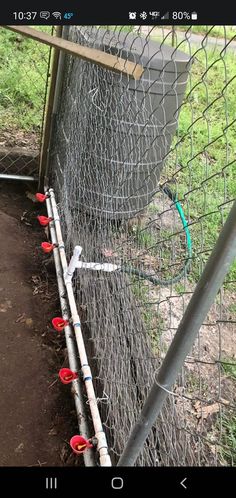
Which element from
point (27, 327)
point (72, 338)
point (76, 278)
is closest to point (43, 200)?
point (76, 278)

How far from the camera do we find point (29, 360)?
7.41 ft

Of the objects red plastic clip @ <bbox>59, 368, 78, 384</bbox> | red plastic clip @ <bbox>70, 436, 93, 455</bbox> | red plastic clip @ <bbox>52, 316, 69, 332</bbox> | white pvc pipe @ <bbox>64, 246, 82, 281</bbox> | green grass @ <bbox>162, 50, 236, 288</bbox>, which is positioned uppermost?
green grass @ <bbox>162, 50, 236, 288</bbox>

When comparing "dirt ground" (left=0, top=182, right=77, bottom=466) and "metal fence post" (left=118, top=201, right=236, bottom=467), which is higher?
"metal fence post" (left=118, top=201, right=236, bottom=467)

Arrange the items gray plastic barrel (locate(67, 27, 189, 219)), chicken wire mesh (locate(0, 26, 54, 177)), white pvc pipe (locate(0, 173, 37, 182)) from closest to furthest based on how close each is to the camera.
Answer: gray plastic barrel (locate(67, 27, 189, 219)) → white pvc pipe (locate(0, 173, 37, 182)) → chicken wire mesh (locate(0, 26, 54, 177))

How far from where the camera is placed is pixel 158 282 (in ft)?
8.17

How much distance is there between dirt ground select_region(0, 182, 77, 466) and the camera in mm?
1921

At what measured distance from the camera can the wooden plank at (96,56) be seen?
6.00 feet

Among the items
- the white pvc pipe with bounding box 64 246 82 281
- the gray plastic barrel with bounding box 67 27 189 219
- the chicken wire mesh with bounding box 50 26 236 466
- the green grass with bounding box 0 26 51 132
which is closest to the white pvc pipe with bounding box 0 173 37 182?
the chicken wire mesh with bounding box 50 26 236 466

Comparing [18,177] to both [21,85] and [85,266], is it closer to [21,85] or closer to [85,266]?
[21,85]

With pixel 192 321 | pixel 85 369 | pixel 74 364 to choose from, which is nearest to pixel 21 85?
pixel 74 364

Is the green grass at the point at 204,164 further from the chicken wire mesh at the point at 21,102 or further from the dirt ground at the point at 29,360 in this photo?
the chicken wire mesh at the point at 21,102

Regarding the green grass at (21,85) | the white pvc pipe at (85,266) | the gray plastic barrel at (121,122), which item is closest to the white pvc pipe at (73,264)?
the white pvc pipe at (85,266)

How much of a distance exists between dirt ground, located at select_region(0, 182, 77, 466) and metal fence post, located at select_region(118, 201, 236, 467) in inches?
31.5

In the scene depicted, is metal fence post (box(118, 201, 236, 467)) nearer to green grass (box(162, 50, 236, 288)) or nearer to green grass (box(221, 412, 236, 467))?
green grass (box(221, 412, 236, 467))
